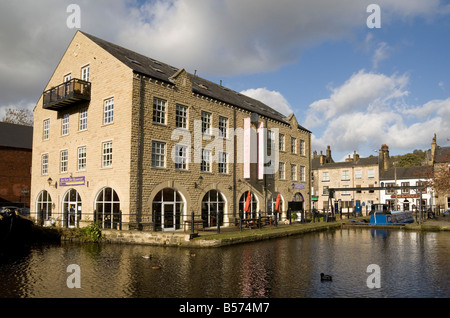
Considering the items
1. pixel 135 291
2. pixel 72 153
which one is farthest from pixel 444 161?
pixel 135 291

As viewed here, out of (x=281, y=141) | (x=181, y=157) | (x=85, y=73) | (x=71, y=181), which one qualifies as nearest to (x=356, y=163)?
(x=281, y=141)

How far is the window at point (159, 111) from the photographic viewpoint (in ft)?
68.2

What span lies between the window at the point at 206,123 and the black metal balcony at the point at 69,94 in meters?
7.30

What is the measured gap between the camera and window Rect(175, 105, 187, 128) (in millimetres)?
22156

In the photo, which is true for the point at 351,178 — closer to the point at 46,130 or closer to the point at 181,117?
the point at 181,117

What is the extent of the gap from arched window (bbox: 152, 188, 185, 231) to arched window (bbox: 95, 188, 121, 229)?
209cm

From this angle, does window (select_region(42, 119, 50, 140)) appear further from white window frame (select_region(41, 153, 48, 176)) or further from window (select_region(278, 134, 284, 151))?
window (select_region(278, 134, 284, 151))

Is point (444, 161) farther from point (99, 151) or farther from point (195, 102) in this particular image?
point (99, 151)

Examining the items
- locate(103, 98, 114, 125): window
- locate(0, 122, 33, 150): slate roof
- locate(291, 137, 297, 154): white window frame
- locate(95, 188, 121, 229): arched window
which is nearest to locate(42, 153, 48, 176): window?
locate(95, 188, 121, 229): arched window

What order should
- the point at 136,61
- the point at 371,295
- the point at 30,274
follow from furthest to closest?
the point at 136,61, the point at 30,274, the point at 371,295

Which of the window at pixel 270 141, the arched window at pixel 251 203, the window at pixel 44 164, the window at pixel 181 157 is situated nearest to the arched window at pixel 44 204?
the window at pixel 44 164

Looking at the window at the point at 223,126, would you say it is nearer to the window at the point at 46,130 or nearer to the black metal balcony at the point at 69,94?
the black metal balcony at the point at 69,94
